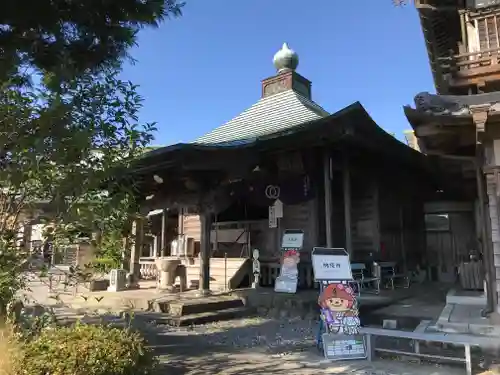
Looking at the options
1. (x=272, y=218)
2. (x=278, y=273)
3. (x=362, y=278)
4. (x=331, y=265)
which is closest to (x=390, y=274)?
(x=362, y=278)

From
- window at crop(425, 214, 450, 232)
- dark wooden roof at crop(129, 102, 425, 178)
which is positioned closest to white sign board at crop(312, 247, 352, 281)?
dark wooden roof at crop(129, 102, 425, 178)

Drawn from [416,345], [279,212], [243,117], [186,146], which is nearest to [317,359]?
[416,345]

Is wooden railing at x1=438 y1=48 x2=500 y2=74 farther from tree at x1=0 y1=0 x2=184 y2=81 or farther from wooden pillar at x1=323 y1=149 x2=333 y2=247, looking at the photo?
tree at x1=0 y1=0 x2=184 y2=81

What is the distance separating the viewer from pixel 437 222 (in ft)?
45.3

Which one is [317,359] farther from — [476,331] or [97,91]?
[97,91]

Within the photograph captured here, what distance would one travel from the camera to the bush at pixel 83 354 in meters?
3.11

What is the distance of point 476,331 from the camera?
544 centimetres

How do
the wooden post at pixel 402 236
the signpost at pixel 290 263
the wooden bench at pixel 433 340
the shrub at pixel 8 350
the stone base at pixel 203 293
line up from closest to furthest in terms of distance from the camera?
the shrub at pixel 8 350
the wooden bench at pixel 433 340
the signpost at pixel 290 263
the stone base at pixel 203 293
the wooden post at pixel 402 236

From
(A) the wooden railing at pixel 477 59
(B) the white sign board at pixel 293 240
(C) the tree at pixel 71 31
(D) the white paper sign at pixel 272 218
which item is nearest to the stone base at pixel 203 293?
(B) the white sign board at pixel 293 240

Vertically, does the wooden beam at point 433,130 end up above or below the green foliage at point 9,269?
above

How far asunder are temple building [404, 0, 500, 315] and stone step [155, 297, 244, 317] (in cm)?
477

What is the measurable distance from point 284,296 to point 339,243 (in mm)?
3004

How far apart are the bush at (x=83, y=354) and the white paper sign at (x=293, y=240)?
19.2 ft

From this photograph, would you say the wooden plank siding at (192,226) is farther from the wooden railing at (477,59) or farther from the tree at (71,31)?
the tree at (71,31)
